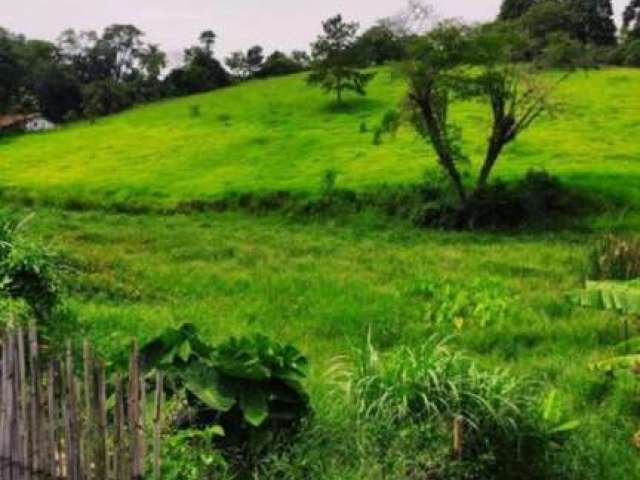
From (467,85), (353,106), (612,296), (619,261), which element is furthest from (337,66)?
(612,296)

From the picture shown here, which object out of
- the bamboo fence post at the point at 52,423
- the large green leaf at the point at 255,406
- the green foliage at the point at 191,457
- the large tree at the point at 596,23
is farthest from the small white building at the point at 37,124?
the bamboo fence post at the point at 52,423

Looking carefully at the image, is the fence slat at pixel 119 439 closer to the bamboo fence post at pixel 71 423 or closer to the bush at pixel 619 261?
the bamboo fence post at pixel 71 423

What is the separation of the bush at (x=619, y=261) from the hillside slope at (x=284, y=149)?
12.2 meters

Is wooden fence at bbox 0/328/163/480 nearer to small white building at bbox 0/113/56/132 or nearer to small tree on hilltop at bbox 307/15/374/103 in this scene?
small tree on hilltop at bbox 307/15/374/103

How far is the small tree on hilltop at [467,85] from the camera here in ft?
87.3

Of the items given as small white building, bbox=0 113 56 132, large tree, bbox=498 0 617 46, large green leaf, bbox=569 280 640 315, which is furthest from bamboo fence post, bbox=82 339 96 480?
small white building, bbox=0 113 56 132

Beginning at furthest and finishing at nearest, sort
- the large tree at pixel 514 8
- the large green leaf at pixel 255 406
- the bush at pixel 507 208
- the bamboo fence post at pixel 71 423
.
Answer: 1. the large tree at pixel 514 8
2. the bush at pixel 507 208
3. the large green leaf at pixel 255 406
4. the bamboo fence post at pixel 71 423

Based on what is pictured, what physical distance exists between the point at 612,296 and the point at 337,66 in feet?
139

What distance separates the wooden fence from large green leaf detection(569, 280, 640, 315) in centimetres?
487

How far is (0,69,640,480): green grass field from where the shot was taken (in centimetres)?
1190

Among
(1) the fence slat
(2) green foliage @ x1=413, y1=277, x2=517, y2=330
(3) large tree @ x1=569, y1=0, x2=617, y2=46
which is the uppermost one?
(3) large tree @ x1=569, y1=0, x2=617, y2=46

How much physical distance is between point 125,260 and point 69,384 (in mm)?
14739

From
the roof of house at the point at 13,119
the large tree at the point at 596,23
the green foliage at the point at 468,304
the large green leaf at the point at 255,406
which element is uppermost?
the large tree at the point at 596,23

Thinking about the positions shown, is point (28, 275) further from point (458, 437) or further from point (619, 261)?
point (619, 261)
